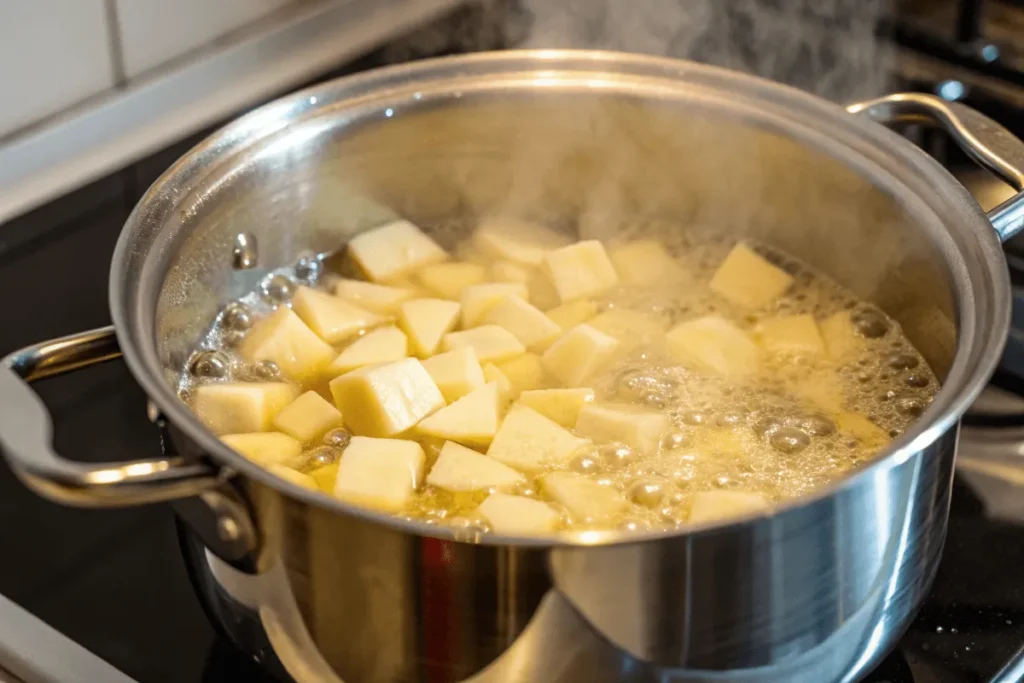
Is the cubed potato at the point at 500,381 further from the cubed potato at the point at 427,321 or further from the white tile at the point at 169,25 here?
the white tile at the point at 169,25

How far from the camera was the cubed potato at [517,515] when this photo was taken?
681mm

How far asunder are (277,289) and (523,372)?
0.74 ft

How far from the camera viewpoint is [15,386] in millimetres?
587

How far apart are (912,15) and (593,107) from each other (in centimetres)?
57

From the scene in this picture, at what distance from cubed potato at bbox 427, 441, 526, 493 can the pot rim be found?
0.20 m

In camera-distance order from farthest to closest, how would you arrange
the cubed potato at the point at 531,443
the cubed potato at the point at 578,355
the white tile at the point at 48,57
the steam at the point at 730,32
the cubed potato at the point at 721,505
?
1. the steam at the point at 730,32
2. the white tile at the point at 48,57
3. the cubed potato at the point at 578,355
4. the cubed potato at the point at 531,443
5. the cubed potato at the point at 721,505

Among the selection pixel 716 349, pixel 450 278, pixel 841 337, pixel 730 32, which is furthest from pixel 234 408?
pixel 730 32

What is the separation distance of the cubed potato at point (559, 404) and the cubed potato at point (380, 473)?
105mm

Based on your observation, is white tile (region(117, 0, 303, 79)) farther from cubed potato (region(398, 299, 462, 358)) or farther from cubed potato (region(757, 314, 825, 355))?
cubed potato (region(757, 314, 825, 355))

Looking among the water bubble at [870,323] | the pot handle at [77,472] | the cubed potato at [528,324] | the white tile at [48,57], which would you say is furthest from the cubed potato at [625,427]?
the white tile at [48,57]

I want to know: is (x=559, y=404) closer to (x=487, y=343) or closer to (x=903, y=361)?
(x=487, y=343)

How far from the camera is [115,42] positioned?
107 centimetres

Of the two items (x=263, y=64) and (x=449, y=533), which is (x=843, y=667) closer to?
(x=449, y=533)

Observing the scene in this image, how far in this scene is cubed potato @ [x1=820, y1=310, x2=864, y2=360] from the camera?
910 mm
